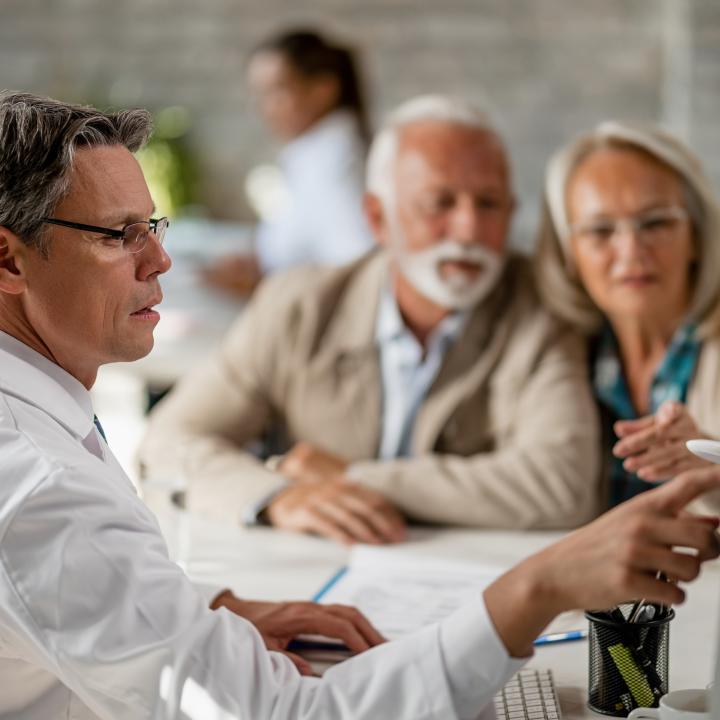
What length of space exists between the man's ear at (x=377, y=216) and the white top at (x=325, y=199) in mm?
1324

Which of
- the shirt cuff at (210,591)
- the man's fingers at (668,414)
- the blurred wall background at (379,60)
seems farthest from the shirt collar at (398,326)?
the blurred wall background at (379,60)

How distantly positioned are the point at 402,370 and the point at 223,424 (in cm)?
36

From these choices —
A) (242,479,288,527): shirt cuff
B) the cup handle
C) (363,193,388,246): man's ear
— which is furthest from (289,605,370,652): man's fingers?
(363,193,388,246): man's ear

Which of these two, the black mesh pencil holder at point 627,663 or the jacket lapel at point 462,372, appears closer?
the black mesh pencil holder at point 627,663

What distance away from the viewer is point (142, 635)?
0.90 metres

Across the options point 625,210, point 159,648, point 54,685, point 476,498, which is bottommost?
point 476,498

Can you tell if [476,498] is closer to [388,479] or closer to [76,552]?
[388,479]

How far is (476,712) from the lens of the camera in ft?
3.09

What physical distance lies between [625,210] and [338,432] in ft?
2.24

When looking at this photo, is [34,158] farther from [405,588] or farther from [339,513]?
[339,513]

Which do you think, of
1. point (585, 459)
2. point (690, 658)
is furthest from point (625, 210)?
point (690, 658)

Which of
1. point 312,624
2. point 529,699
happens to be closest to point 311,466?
point 312,624

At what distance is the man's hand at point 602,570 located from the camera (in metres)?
0.91

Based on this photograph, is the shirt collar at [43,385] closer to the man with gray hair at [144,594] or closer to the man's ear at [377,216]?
the man with gray hair at [144,594]
